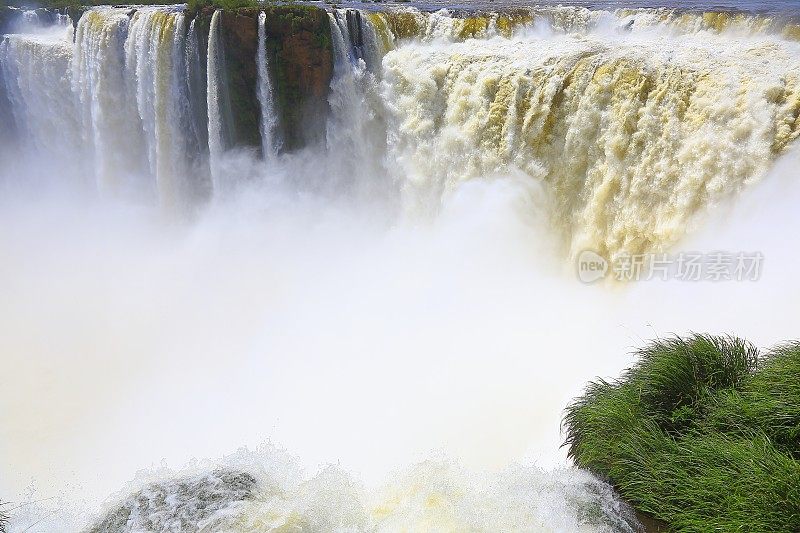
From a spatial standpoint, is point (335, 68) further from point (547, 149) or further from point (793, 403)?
point (793, 403)

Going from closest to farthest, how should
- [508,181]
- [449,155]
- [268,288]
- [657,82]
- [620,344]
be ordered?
[620,344], [657,82], [508,181], [449,155], [268,288]

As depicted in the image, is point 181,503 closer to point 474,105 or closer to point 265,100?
point 474,105

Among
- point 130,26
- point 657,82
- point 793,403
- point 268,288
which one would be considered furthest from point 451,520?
point 130,26

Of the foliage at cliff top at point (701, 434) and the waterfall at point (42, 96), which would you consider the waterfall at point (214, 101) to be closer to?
the waterfall at point (42, 96)

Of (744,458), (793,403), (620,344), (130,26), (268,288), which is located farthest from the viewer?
(130,26)

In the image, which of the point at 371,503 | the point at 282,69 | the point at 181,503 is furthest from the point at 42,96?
the point at 371,503

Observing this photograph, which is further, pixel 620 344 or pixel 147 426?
pixel 147 426

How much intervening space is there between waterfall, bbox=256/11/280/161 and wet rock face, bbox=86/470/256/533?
8601 mm

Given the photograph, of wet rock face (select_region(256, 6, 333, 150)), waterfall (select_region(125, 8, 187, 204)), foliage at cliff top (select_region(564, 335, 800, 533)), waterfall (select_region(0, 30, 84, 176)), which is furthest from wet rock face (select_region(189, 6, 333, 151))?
foliage at cliff top (select_region(564, 335, 800, 533))

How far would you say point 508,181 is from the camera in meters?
9.75

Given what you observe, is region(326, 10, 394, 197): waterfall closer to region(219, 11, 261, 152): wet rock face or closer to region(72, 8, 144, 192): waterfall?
region(219, 11, 261, 152): wet rock face

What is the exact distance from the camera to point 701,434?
4773 mm

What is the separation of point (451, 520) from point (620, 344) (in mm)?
3797

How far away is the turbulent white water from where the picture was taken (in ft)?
20.0
